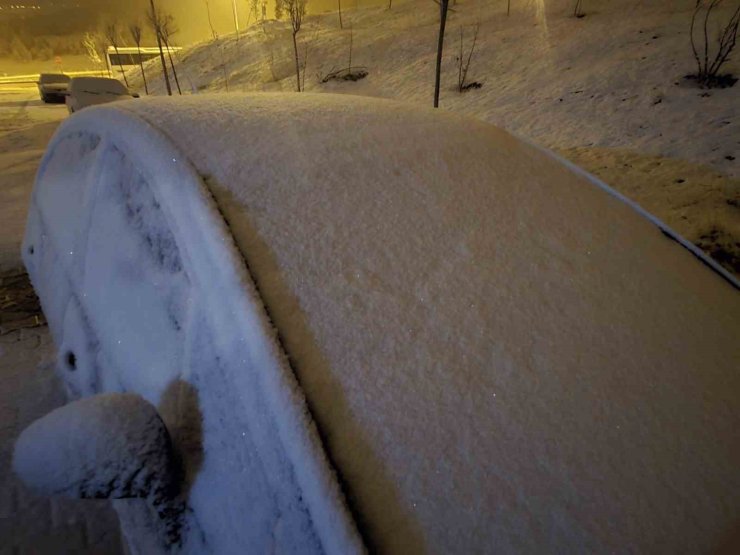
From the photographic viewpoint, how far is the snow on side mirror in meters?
0.85

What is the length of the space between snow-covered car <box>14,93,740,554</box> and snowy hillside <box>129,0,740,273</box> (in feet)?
9.43

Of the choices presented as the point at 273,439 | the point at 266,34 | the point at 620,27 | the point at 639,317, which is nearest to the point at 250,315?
the point at 273,439

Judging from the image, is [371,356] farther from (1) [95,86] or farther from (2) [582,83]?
(1) [95,86]

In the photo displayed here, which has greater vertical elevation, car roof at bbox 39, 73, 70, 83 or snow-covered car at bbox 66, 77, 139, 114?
snow-covered car at bbox 66, 77, 139, 114

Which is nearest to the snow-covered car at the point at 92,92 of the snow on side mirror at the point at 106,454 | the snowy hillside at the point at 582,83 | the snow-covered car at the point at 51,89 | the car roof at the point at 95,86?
the car roof at the point at 95,86

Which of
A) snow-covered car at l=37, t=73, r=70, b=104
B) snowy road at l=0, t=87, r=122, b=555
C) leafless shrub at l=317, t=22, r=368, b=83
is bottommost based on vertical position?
snow-covered car at l=37, t=73, r=70, b=104

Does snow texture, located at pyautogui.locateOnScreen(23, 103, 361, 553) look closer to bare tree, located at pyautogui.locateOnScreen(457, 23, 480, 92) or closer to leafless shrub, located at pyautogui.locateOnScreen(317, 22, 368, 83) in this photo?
bare tree, located at pyautogui.locateOnScreen(457, 23, 480, 92)

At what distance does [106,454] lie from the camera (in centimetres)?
85

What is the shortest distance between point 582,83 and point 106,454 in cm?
932

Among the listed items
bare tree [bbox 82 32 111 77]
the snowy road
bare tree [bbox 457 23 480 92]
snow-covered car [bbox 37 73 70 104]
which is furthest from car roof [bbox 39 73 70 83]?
bare tree [bbox 82 32 111 77]

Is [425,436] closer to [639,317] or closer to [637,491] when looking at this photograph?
[637,491]

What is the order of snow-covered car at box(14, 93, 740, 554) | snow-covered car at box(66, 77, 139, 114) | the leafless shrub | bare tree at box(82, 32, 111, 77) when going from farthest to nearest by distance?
bare tree at box(82, 32, 111, 77) → the leafless shrub → snow-covered car at box(66, 77, 139, 114) → snow-covered car at box(14, 93, 740, 554)

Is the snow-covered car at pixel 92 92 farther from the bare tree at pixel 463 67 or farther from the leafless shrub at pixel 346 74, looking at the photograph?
the bare tree at pixel 463 67

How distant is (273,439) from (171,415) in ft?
1.01
